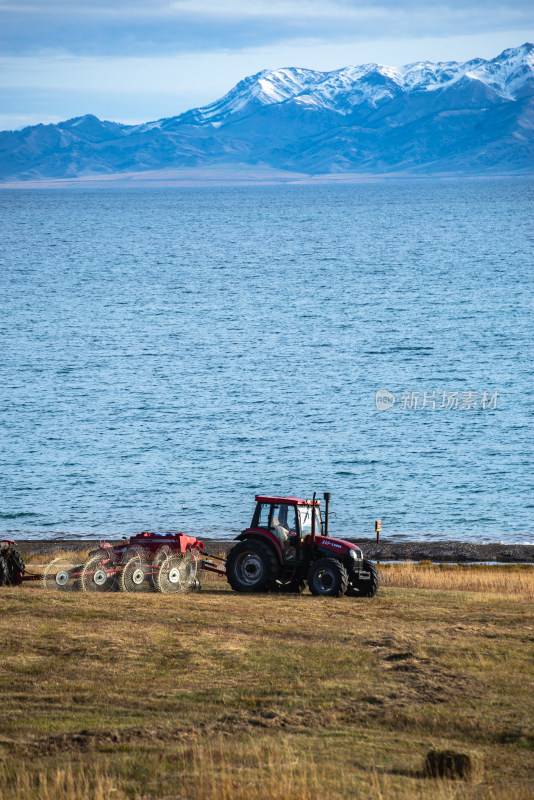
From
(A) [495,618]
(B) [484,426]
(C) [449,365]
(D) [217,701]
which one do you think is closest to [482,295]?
(C) [449,365]

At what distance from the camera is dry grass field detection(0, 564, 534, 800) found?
32.5 feet

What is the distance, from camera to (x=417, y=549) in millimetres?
36312

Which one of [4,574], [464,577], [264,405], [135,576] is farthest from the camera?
[264,405]

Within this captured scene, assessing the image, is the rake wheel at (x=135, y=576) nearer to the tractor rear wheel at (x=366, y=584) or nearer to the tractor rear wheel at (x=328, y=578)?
the tractor rear wheel at (x=328, y=578)

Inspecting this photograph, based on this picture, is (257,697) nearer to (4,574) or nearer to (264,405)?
(4,574)

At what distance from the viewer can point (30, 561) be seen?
1265 inches

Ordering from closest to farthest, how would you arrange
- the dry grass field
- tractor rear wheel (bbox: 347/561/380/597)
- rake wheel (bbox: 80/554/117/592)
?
the dry grass field
tractor rear wheel (bbox: 347/561/380/597)
rake wheel (bbox: 80/554/117/592)

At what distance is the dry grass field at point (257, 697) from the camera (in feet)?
32.5

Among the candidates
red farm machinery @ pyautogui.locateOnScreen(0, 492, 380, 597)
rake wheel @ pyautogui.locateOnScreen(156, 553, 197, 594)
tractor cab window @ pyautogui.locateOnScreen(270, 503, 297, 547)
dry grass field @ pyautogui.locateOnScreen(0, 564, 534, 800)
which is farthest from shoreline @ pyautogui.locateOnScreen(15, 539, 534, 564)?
dry grass field @ pyautogui.locateOnScreen(0, 564, 534, 800)

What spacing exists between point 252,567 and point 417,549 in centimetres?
1554

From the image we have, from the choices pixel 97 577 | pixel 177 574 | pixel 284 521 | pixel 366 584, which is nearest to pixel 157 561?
pixel 177 574

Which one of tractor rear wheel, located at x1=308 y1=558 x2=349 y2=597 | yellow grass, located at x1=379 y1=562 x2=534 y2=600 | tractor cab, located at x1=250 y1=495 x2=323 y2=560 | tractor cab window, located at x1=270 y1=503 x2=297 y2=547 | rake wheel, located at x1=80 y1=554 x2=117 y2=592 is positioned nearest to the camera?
tractor rear wheel, located at x1=308 y1=558 x2=349 y2=597

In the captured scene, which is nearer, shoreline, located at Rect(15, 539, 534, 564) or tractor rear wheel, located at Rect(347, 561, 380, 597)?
tractor rear wheel, located at Rect(347, 561, 380, 597)

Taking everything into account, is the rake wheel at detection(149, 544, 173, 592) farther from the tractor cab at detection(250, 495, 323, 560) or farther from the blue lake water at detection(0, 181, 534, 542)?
the blue lake water at detection(0, 181, 534, 542)
